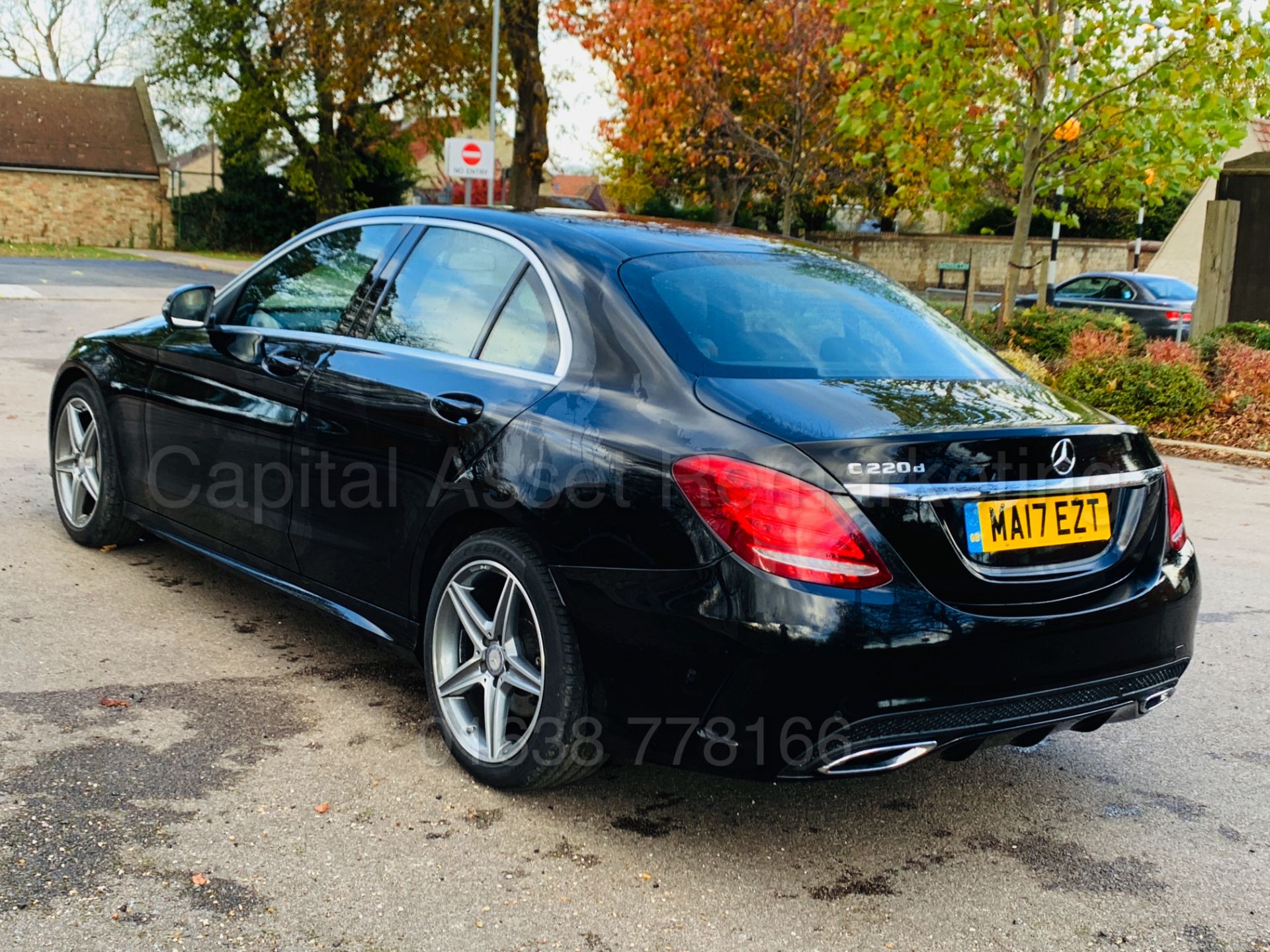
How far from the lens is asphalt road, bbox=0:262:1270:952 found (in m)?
3.03

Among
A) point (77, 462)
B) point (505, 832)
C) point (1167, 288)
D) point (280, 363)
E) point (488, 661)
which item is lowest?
point (505, 832)

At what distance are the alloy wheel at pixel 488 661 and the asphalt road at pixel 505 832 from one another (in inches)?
6.5

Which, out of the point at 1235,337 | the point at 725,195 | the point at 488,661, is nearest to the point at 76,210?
the point at 725,195

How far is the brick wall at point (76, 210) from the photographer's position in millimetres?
51500

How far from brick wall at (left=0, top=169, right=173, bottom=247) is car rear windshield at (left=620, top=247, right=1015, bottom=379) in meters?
51.1

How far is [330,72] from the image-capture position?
35.9 meters

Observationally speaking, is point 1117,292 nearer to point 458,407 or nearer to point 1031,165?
point 1031,165

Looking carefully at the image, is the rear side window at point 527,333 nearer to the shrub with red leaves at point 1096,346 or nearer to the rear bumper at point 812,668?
the rear bumper at point 812,668

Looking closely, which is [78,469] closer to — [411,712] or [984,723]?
[411,712]

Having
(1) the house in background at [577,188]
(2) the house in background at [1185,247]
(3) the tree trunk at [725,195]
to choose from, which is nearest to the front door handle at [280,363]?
(3) the tree trunk at [725,195]

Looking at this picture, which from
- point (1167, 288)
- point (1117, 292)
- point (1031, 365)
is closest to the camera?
point (1031, 365)

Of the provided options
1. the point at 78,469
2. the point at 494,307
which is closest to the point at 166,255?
the point at 78,469

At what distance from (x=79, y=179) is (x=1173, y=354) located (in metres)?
48.4

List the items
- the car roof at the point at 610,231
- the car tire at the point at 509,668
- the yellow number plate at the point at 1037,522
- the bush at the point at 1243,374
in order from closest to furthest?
the yellow number plate at the point at 1037,522
the car tire at the point at 509,668
the car roof at the point at 610,231
the bush at the point at 1243,374
